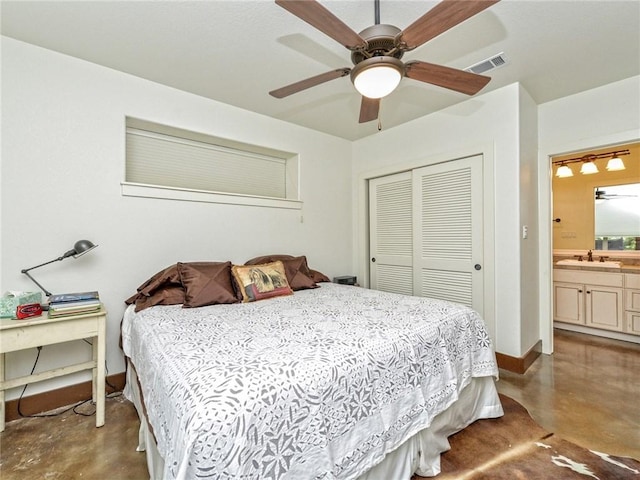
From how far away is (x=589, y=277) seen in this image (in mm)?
3615

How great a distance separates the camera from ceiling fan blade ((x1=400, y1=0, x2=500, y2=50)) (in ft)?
4.02

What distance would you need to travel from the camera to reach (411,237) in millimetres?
3510

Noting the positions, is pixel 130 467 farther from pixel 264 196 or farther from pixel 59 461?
pixel 264 196

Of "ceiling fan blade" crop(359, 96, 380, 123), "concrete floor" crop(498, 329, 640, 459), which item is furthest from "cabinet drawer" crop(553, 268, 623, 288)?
"ceiling fan blade" crop(359, 96, 380, 123)

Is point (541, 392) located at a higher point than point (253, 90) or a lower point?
lower

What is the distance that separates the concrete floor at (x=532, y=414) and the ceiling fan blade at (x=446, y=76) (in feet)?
7.05

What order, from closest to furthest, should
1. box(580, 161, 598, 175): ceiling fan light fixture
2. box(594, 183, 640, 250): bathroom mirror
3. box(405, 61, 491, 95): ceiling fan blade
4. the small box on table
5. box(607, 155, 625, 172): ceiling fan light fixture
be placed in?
box(405, 61, 491, 95): ceiling fan blade < the small box on table < box(607, 155, 625, 172): ceiling fan light fixture < box(580, 161, 598, 175): ceiling fan light fixture < box(594, 183, 640, 250): bathroom mirror

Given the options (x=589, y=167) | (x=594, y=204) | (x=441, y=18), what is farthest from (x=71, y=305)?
(x=594, y=204)

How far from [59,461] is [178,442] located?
4.42 feet

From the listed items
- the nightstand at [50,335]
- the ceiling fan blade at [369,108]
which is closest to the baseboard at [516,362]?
the ceiling fan blade at [369,108]

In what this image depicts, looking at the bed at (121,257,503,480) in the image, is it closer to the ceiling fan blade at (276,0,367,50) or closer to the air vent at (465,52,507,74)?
the ceiling fan blade at (276,0,367,50)

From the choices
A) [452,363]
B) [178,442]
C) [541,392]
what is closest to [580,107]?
[541,392]

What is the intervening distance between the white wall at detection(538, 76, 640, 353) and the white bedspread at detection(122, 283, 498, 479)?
1.77 metres

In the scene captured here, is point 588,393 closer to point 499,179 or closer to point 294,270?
point 499,179
